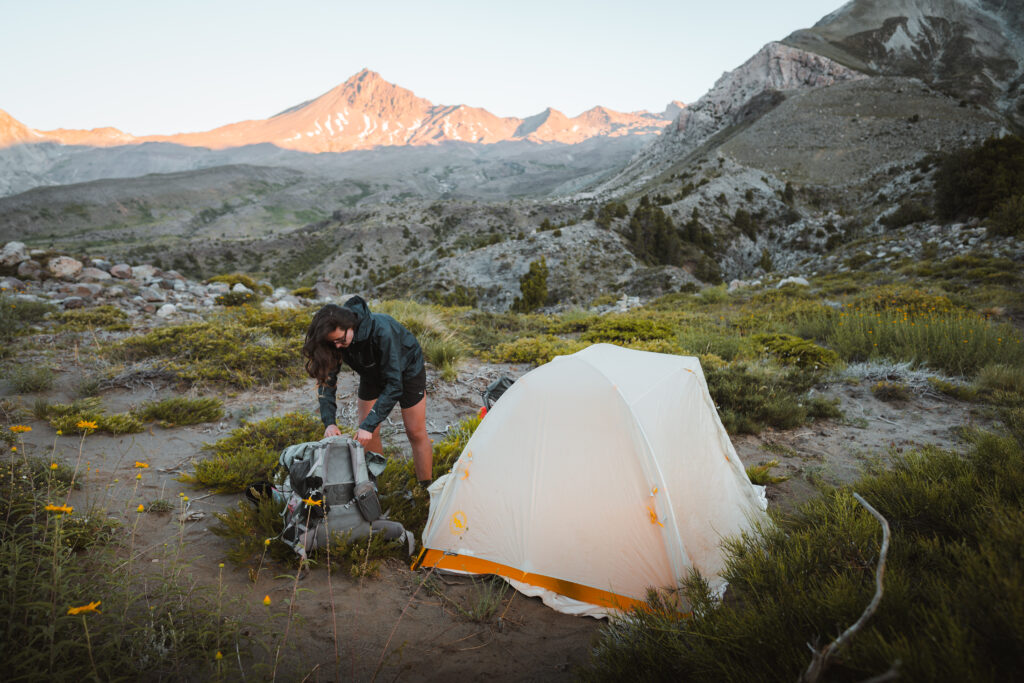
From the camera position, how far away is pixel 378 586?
3.42 metres

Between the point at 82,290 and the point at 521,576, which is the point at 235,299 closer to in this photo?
the point at 82,290

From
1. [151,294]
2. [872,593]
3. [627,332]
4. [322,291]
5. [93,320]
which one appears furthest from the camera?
[322,291]

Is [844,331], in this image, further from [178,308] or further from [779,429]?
[178,308]

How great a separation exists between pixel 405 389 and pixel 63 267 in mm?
17646

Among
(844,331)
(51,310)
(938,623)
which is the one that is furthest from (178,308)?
(844,331)

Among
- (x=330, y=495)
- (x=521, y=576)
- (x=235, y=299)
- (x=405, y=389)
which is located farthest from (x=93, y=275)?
(x=521, y=576)

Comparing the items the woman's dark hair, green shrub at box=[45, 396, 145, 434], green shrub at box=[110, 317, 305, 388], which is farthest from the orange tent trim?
green shrub at box=[110, 317, 305, 388]

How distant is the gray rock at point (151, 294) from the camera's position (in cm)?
1378

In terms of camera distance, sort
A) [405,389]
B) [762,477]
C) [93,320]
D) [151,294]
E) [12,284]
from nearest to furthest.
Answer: [405,389]
[762,477]
[93,320]
[12,284]
[151,294]

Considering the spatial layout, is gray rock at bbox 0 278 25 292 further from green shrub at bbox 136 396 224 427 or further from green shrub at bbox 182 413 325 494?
green shrub at bbox 182 413 325 494

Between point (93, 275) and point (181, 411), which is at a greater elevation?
point (93, 275)

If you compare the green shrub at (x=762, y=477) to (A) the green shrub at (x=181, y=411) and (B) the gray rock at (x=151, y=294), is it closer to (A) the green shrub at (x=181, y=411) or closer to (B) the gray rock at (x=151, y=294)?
(A) the green shrub at (x=181, y=411)

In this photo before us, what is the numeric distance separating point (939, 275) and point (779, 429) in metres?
13.7

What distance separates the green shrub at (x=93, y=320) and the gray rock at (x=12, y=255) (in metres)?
5.86
